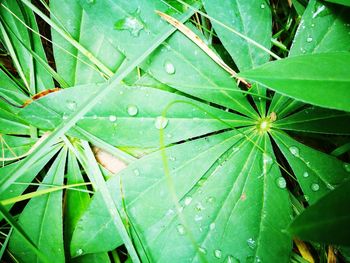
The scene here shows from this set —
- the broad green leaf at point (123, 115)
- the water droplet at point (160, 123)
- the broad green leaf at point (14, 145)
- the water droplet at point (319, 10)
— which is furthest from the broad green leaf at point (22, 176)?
the water droplet at point (319, 10)

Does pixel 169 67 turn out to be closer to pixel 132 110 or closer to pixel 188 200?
pixel 132 110

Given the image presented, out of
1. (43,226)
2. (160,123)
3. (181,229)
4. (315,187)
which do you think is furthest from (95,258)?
(315,187)

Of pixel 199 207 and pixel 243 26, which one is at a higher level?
pixel 243 26

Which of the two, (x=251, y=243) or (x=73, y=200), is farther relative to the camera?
(x=73, y=200)

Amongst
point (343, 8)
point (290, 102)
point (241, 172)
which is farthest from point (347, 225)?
point (343, 8)

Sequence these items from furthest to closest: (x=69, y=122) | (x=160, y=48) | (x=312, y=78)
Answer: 1. (x=160, y=48)
2. (x=69, y=122)
3. (x=312, y=78)

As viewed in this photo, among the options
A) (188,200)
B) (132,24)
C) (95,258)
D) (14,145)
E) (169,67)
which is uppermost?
(132,24)

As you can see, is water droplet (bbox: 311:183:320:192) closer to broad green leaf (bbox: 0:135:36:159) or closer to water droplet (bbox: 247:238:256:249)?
water droplet (bbox: 247:238:256:249)
